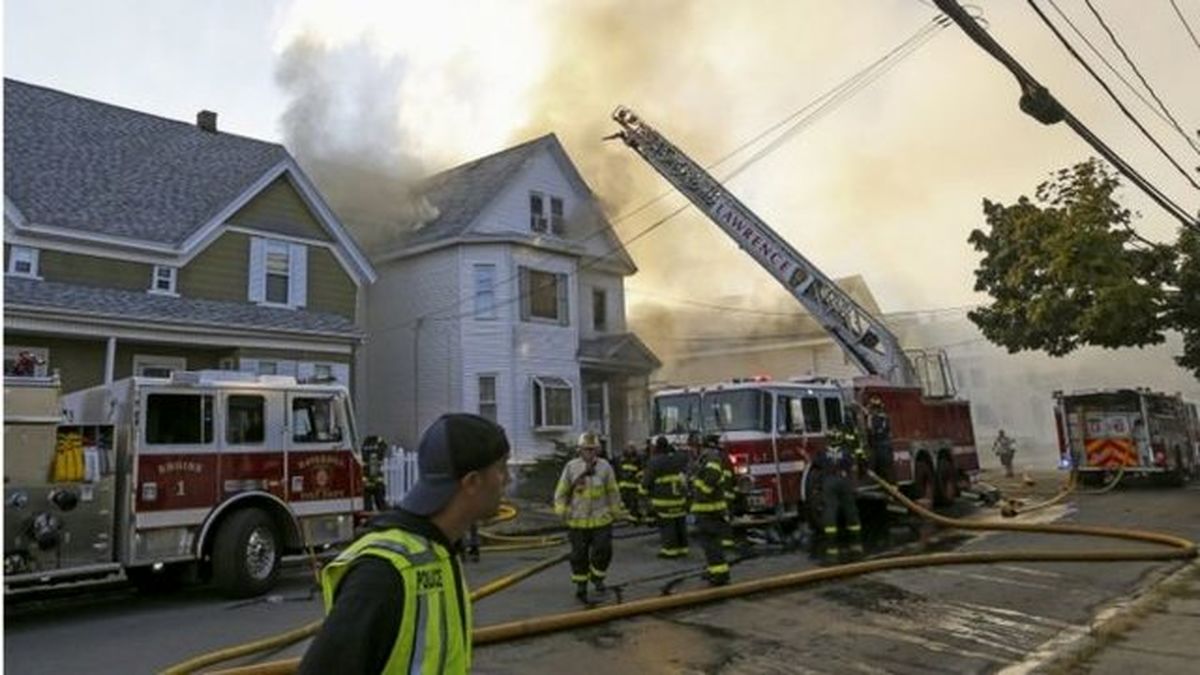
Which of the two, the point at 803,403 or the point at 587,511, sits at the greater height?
the point at 803,403

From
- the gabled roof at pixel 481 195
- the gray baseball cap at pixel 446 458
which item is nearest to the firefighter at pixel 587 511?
the gray baseball cap at pixel 446 458

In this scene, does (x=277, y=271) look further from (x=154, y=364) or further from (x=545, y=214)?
(x=545, y=214)

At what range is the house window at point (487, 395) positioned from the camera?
2389cm

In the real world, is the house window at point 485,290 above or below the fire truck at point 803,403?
above

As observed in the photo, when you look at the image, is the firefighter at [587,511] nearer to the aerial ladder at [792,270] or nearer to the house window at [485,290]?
the aerial ladder at [792,270]

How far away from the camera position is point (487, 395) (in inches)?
947

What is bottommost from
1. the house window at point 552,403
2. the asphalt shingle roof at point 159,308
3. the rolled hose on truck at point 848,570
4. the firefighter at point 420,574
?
the rolled hose on truck at point 848,570

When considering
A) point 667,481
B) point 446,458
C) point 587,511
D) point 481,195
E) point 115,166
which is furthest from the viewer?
point 481,195

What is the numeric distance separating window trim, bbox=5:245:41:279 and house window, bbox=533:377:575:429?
11.1m

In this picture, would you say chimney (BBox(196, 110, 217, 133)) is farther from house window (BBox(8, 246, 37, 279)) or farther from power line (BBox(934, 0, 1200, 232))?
power line (BBox(934, 0, 1200, 232))

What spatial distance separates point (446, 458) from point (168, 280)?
61.4 feet

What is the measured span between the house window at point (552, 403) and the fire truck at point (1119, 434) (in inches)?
480

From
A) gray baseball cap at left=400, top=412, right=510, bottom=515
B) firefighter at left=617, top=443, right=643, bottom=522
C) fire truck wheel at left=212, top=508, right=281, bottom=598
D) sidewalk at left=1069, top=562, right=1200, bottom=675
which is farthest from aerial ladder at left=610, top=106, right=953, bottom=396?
gray baseball cap at left=400, top=412, right=510, bottom=515

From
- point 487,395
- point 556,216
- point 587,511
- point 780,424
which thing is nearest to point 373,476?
point 587,511
